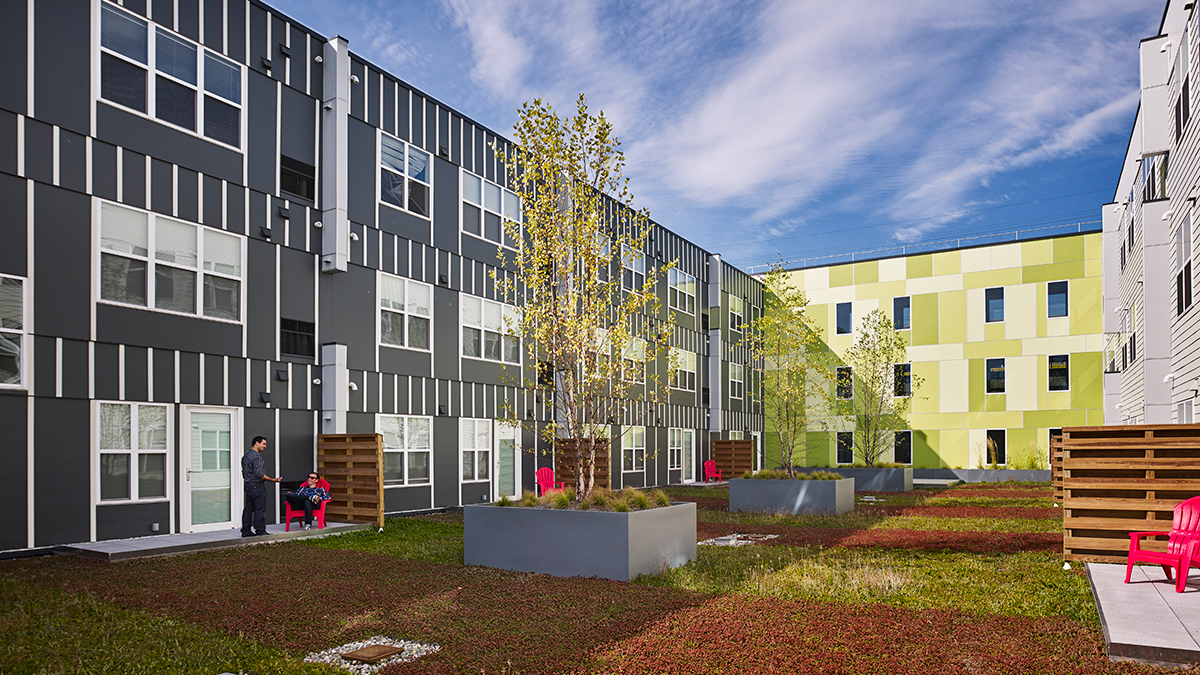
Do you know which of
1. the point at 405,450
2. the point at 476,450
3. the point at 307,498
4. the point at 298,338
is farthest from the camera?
the point at 476,450

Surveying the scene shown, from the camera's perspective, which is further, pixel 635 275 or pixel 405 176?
pixel 635 275

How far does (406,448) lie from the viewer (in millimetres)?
16469

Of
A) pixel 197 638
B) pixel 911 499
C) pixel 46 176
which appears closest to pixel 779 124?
pixel 911 499

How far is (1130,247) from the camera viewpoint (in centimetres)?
2112

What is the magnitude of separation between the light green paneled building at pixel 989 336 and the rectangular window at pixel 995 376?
0.04m

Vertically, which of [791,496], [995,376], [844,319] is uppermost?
[844,319]

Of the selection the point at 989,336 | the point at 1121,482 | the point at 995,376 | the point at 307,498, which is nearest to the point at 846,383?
the point at 995,376

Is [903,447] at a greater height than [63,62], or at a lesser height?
lesser

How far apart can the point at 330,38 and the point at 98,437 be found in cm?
854

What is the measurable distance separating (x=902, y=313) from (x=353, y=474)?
26397mm

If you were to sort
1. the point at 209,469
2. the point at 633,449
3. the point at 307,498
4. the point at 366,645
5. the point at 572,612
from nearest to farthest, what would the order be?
the point at 366,645 < the point at 572,612 < the point at 209,469 < the point at 307,498 < the point at 633,449

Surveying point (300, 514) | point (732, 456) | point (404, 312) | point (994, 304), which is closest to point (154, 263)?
point (300, 514)

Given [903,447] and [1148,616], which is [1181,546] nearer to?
[1148,616]

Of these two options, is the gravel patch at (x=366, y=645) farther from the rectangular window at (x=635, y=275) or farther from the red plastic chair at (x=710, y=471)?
the red plastic chair at (x=710, y=471)
